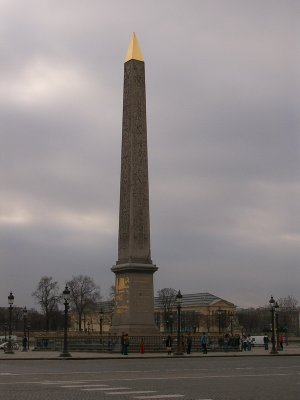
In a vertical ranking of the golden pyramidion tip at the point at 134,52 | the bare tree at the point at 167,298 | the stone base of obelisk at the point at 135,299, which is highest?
the golden pyramidion tip at the point at 134,52

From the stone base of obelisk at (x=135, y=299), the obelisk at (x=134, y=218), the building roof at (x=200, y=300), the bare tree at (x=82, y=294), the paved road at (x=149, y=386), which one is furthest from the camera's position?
the building roof at (x=200, y=300)

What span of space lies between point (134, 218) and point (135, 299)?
4768 millimetres

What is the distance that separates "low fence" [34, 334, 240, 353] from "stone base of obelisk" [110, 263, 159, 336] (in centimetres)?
54

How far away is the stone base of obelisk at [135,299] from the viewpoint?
40.3 m

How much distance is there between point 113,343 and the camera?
41.4 metres

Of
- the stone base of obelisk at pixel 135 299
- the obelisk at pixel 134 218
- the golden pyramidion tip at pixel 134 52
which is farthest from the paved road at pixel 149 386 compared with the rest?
the golden pyramidion tip at pixel 134 52

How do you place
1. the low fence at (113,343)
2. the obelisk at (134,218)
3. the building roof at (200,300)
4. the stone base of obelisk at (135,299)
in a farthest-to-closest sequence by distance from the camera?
the building roof at (200,300) < the low fence at (113,343) < the stone base of obelisk at (135,299) < the obelisk at (134,218)

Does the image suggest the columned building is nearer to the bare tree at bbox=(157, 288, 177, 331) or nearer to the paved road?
the bare tree at bbox=(157, 288, 177, 331)

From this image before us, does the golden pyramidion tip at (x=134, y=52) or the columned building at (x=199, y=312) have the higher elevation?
the golden pyramidion tip at (x=134, y=52)

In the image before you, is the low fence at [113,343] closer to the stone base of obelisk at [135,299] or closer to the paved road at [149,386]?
the stone base of obelisk at [135,299]

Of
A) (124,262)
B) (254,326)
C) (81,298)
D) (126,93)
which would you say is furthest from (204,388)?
(254,326)

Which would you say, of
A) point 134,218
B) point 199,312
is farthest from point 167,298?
point 134,218

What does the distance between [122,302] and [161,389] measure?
25425 mm

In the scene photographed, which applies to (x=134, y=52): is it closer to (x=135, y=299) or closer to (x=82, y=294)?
(x=135, y=299)
